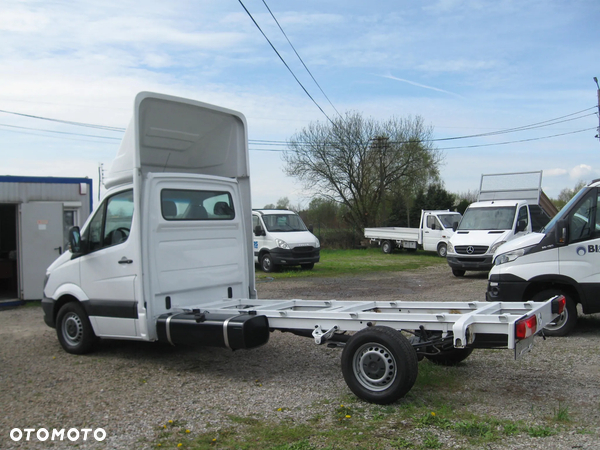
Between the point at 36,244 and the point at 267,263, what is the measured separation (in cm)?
796

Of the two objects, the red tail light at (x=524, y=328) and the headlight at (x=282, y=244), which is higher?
the headlight at (x=282, y=244)

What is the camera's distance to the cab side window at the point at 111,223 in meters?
6.88

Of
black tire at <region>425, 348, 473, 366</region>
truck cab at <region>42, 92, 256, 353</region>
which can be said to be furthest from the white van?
black tire at <region>425, 348, 473, 366</region>

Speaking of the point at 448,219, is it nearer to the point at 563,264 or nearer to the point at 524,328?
the point at 563,264

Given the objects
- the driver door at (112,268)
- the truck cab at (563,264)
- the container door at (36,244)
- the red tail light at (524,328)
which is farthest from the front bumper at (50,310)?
the truck cab at (563,264)

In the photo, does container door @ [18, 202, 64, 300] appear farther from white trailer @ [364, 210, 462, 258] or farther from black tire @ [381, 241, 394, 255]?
black tire @ [381, 241, 394, 255]

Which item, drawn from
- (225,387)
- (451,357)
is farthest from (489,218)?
(225,387)

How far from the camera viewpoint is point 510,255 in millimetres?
8375

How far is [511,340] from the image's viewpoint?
4.85m

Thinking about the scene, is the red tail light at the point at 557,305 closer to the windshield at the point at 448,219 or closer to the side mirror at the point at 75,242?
the side mirror at the point at 75,242

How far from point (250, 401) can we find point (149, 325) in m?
1.68

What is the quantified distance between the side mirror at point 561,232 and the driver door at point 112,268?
5621 mm

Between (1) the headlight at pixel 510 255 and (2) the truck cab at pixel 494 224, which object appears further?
(2) the truck cab at pixel 494 224

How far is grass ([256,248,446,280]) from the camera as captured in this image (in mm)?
18734
